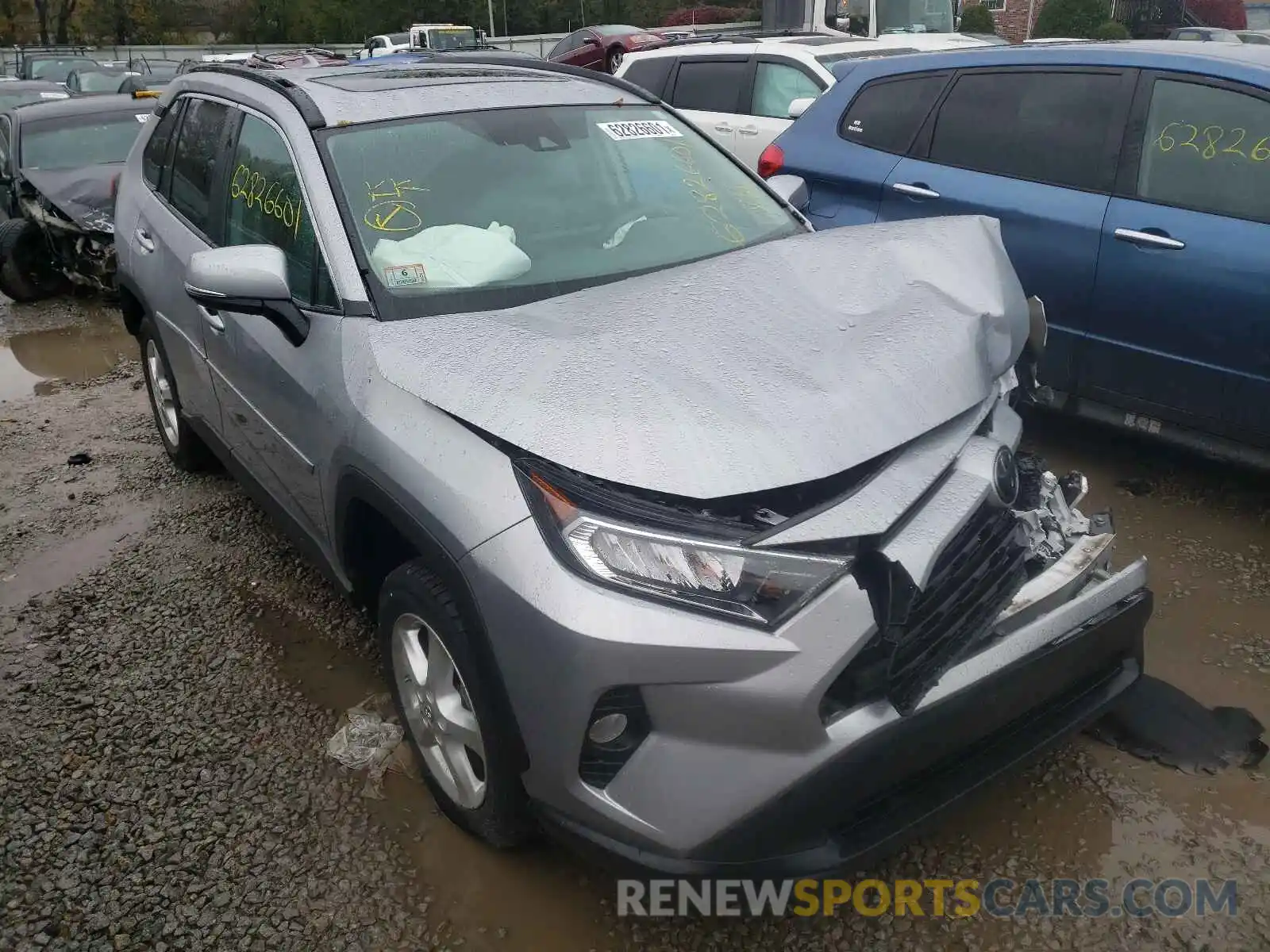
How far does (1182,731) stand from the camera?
9.21ft

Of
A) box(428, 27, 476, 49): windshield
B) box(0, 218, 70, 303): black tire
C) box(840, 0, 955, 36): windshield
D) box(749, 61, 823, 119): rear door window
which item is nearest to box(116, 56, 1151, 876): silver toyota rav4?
box(749, 61, 823, 119): rear door window

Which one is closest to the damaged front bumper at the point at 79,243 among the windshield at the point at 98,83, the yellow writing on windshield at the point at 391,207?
the yellow writing on windshield at the point at 391,207

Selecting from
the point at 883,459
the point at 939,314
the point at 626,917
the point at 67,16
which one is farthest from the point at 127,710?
the point at 67,16

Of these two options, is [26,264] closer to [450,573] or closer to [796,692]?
[450,573]

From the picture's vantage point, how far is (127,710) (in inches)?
125

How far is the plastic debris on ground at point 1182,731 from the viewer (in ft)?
8.89

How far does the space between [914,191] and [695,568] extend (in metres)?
3.28

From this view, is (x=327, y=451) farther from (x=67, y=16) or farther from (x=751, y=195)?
(x=67, y=16)

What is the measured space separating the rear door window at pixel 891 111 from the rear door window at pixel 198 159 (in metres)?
2.97

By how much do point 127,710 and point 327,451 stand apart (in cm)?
122

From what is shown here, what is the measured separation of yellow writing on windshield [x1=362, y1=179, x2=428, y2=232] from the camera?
2.81 m

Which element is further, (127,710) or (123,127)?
(123,127)

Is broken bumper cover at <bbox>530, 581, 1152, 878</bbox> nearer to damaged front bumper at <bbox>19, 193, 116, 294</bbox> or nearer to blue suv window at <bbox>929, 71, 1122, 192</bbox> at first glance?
blue suv window at <bbox>929, 71, 1122, 192</bbox>

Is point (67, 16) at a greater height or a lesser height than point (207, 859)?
greater
